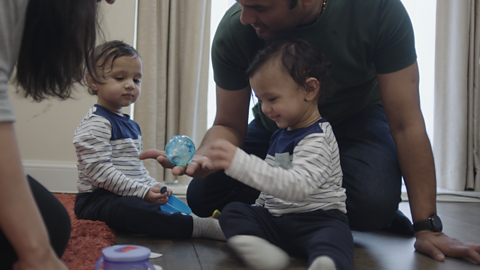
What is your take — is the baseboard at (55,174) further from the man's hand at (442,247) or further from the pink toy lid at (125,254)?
the man's hand at (442,247)

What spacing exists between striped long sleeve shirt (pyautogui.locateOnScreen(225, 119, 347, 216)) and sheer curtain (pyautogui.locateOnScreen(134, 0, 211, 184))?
1.30 metres

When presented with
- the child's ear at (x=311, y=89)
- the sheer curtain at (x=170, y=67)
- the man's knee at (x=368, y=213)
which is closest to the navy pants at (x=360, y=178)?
the man's knee at (x=368, y=213)

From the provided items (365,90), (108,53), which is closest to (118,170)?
(108,53)

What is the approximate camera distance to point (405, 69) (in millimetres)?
1166

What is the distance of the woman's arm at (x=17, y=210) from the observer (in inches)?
21.2

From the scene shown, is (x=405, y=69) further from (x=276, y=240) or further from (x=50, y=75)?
(x=50, y=75)

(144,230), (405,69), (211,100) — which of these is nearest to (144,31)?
(211,100)

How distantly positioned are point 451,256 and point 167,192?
0.92m

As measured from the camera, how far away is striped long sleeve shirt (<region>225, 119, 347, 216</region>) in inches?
32.9

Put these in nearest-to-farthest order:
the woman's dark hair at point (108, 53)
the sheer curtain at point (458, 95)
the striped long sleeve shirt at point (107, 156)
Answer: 1. the striped long sleeve shirt at point (107, 156)
2. the woman's dark hair at point (108, 53)
3. the sheer curtain at point (458, 95)

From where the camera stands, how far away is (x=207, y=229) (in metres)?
1.18

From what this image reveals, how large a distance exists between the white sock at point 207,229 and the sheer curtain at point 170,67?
3.77 feet

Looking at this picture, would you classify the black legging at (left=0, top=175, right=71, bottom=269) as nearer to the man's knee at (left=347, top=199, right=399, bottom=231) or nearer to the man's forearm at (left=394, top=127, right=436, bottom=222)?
the man's knee at (left=347, top=199, right=399, bottom=231)

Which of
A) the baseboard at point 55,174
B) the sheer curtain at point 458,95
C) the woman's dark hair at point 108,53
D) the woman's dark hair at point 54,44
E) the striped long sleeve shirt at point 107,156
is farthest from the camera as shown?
the sheer curtain at point 458,95
